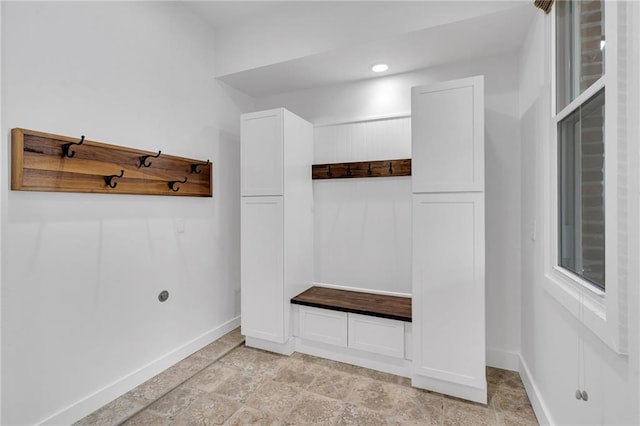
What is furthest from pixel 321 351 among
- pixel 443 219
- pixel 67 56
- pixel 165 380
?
pixel 67 56

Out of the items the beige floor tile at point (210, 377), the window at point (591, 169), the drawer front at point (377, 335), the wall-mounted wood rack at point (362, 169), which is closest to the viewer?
the window at point (591, 169)

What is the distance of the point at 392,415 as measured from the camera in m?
1.77

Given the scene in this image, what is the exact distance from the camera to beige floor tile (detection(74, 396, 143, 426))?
1.72 metres

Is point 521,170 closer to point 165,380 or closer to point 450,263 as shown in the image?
point 450,263

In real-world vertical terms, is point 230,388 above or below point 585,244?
below

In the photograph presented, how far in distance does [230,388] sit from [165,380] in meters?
0.49

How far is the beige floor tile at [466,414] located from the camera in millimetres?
1713

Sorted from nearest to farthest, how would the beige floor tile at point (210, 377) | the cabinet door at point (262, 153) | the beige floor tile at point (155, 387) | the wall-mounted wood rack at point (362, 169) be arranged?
1. the beige floor tile at point (155, 387)
2. the beige floor tile at point (210, 377)
3. the cabinet door at point (262, 153)
4. the wall-mounted wood rack at point (362, 169)

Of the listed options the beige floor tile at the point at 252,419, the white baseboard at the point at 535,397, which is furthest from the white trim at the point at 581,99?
the beige floor tile at the point at 252,419

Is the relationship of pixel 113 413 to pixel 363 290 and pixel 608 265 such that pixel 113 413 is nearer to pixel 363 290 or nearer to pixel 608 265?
pixel 363 290

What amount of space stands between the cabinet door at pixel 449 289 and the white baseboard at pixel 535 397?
0.88ft

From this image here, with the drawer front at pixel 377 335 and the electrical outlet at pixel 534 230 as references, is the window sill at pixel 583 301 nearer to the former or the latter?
the electrical outlet at pixel 534 230

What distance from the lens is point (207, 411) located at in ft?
5.92

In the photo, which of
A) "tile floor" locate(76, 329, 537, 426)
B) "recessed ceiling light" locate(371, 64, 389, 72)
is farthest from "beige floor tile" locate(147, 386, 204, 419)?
"recessed ceiling light" locate(371, 64, 389, 72)
